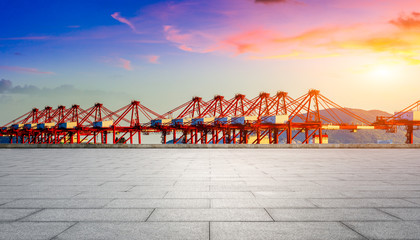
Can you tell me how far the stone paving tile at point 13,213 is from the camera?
5.70m

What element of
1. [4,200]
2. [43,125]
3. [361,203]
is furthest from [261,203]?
[43,125]

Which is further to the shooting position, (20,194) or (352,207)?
(20,194)

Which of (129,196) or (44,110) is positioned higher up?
(44,110)

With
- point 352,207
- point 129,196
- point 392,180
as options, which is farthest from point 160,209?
point 392,180

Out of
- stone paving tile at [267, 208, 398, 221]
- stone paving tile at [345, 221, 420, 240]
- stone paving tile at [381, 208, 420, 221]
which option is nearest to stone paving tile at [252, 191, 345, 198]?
stone paving tile at [267, 208, 398, 221]

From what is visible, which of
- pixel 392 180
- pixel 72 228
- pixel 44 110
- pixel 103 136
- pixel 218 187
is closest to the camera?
pixel 72 228

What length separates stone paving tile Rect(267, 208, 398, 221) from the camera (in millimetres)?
5578

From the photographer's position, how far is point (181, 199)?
283 inches

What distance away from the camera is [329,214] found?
5844mm

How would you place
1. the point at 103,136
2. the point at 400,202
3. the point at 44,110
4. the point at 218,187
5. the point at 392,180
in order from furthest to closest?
the point at 44,110 < the point at 103,136 < the point at 392,180 < the point at 218,187 < the point at 400,202

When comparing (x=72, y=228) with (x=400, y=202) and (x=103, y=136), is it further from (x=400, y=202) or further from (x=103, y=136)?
(x=103, y=136)

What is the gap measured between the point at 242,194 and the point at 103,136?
12650cm

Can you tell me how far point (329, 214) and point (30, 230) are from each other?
5599mm

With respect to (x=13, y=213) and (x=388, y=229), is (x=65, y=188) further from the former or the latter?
(x=388, y=229)
